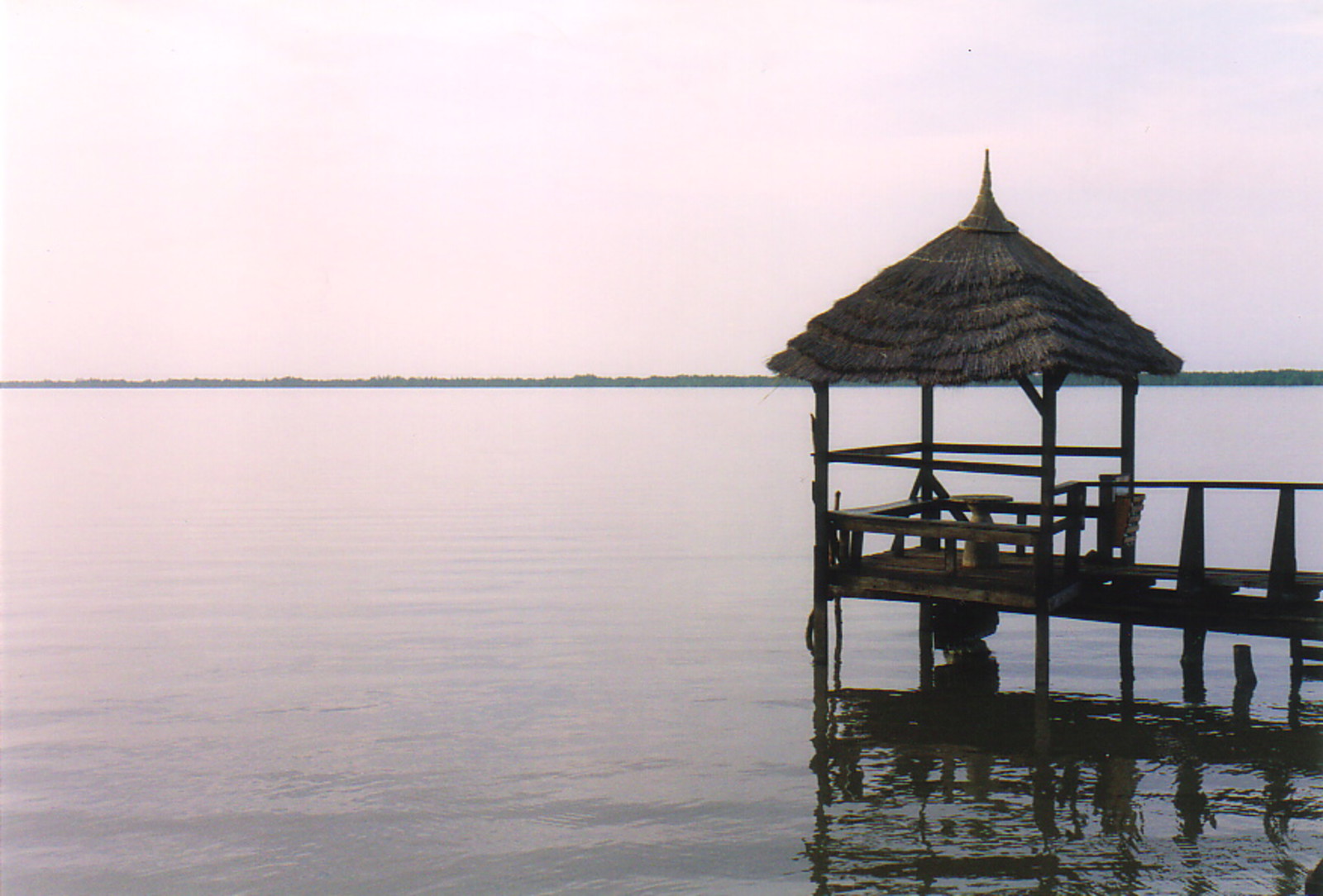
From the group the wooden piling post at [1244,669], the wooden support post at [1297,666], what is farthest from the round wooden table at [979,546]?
the wooden support post at [1297,666]

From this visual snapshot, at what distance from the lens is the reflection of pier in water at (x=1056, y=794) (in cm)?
858

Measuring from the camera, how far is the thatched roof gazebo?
11.1 meters

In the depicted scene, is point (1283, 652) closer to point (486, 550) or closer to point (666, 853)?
point (666, 853)

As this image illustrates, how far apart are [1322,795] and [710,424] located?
9109cm

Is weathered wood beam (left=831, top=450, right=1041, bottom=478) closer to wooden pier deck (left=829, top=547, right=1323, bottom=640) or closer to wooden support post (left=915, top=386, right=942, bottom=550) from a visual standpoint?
wooden support post (left=915, top=386, right=942, bottom=550)

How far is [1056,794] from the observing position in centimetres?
1020

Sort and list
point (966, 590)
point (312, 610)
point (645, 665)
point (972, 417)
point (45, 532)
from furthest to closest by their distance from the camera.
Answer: point (972, 417) → point (45, 532) → point (312, 610) → point (645, 665) → point (966, 590)

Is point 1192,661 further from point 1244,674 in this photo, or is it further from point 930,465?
point 930,465

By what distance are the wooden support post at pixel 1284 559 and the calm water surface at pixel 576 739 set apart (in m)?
1.62

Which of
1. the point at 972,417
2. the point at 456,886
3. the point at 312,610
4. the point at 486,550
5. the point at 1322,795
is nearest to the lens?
the point at 456,886

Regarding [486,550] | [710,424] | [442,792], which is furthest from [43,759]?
[710,424]

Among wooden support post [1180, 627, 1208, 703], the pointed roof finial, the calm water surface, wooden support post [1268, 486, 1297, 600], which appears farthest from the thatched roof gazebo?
wooden support post [1180, 627, 1208, 703]

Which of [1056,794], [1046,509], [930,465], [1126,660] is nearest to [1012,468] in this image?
[930,465]

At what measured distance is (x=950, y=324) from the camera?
1164 centimetres
